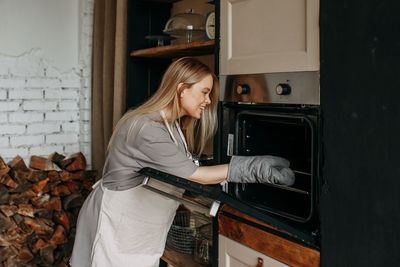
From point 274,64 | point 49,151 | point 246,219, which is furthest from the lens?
point 49,151

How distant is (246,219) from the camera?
176 centimetres

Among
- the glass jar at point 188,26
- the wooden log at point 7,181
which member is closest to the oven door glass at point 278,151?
the glass jar at point 188,26

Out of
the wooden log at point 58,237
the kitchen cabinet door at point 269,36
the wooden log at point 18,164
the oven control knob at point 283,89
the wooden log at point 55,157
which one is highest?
the kitchen cabinet door at point 269,36

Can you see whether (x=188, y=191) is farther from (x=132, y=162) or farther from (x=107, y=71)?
(x=107, y=71)

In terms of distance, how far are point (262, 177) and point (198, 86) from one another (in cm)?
52

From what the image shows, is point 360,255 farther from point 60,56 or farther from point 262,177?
point 60,56

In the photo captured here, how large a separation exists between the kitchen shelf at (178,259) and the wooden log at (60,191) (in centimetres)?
104

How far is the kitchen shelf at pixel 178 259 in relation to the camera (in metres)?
2.21

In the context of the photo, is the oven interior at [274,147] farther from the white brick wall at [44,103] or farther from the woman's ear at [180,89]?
the white brick wall at [44,103]

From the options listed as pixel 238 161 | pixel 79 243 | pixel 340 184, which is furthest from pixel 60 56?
pixel 340 184

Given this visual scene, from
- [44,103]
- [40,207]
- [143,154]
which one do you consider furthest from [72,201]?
[143,154]

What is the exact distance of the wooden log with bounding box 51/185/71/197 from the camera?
300 cm

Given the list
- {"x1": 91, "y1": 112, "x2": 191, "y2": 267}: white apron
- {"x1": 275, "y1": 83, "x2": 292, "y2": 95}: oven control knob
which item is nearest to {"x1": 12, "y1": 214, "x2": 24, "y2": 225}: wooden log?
{"x1": 91, "y1": 112, "x2": 191, "y2": 267}: white apron

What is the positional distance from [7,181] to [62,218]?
0.44m
